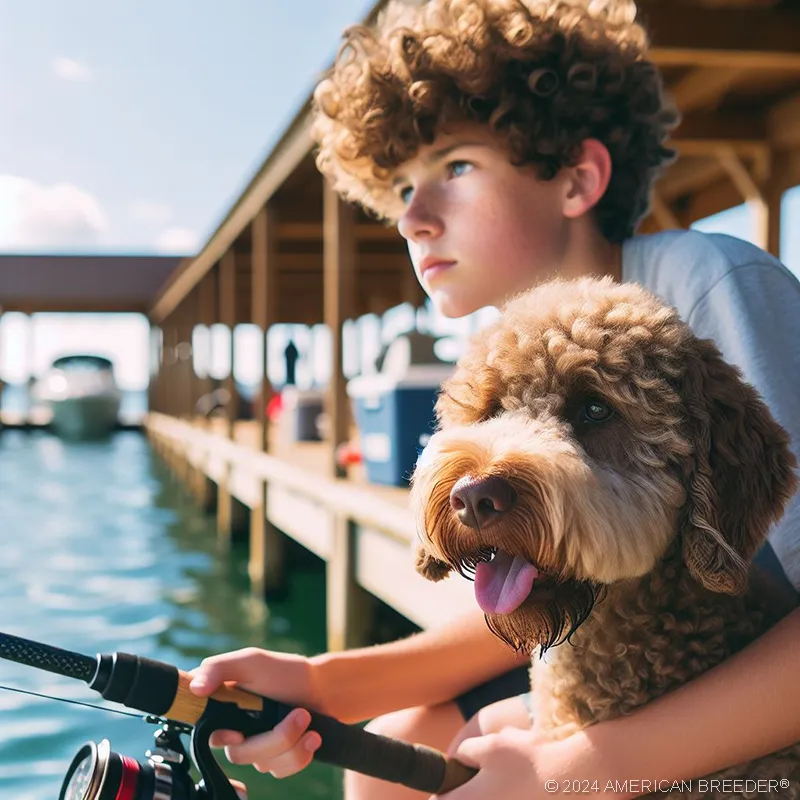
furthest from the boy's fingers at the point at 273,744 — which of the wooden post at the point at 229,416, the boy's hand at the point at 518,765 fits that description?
the wooden post at the point at 229,416

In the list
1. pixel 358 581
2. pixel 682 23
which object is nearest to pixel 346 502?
pixel 358 581

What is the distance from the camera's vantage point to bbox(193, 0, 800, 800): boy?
149 cm

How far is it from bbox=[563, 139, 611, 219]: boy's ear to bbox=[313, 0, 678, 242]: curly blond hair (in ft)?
0.07

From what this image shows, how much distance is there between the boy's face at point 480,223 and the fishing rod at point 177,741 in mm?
869

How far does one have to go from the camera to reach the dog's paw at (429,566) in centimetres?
138

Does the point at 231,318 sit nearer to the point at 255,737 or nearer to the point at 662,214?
the point at 662,214

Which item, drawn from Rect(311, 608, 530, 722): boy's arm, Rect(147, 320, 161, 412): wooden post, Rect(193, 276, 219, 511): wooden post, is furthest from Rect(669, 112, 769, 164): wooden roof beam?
Rect(147, 320, 161, 412): wooden post

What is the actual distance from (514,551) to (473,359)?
36 centimetres

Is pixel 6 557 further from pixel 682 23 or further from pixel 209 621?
pixel 682 23

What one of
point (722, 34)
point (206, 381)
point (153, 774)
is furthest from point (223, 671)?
point (206, 381)

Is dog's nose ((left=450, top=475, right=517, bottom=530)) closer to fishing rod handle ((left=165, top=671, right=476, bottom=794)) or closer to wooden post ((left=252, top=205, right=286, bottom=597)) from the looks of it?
fishing rod handle ((left=165, top=671, right=476, bottom=794))

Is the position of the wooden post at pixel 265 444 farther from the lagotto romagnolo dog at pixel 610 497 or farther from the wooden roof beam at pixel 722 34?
the lagotto romagnolo dog at pixel 610 497

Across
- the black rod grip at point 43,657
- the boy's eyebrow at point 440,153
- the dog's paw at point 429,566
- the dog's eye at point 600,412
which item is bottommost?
the black rod grip at point 43,657

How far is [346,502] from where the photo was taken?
5062 mm
